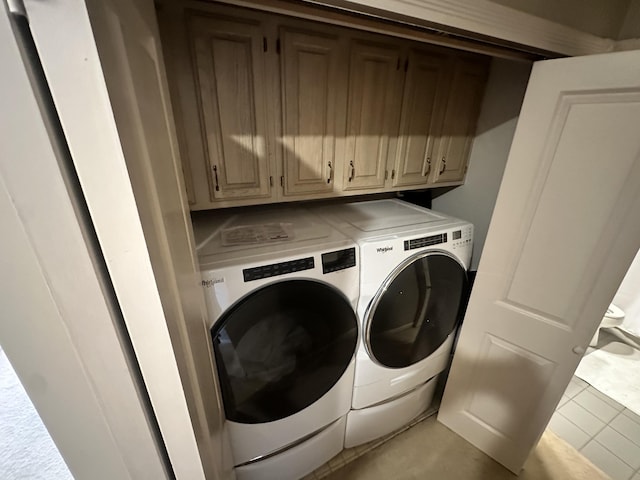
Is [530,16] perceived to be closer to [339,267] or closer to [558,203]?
[558,203]

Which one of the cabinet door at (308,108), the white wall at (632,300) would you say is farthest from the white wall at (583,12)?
the white wall at (632,300)

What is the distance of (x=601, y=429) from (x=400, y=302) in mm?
1619

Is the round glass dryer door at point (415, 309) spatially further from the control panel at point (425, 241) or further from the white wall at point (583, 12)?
the white wall at point (583, 12)

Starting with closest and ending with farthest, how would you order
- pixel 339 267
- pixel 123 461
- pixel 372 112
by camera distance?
pixel 123 461 → pixel 339 267 → pixel 372 112

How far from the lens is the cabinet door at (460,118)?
136 centimetres

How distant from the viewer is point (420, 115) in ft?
4.32

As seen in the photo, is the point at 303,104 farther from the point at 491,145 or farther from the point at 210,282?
the point at 491,145

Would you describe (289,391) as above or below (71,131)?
below

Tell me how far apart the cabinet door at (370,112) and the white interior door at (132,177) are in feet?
2.63

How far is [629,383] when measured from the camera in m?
1.93

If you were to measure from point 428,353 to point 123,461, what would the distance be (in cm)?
127

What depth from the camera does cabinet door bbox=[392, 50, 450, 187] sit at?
4.05ft

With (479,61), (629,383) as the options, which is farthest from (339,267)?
(629,383)

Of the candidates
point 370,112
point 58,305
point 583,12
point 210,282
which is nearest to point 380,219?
point 370,112
